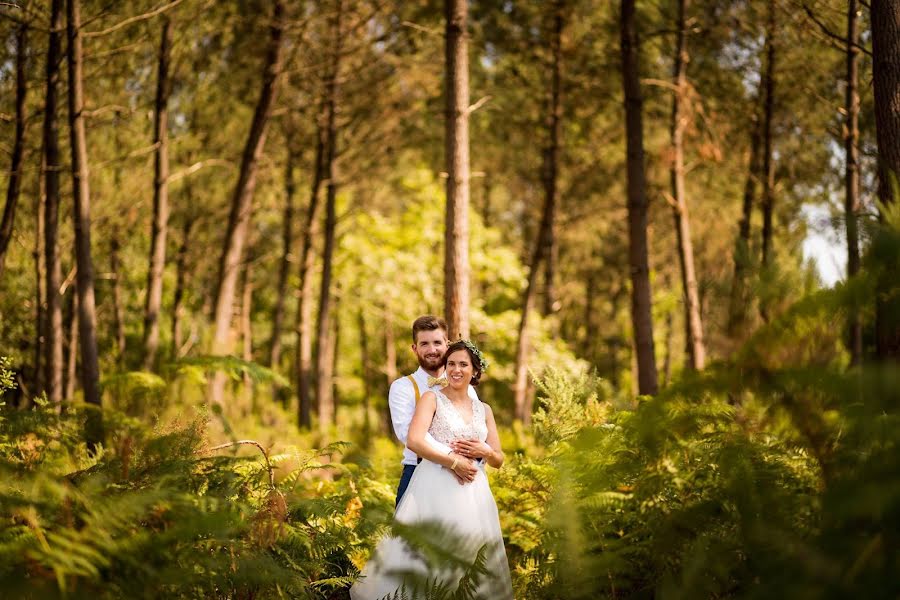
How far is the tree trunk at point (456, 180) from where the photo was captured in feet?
26.5

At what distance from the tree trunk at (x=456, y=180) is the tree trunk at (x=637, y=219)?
287 centimetres

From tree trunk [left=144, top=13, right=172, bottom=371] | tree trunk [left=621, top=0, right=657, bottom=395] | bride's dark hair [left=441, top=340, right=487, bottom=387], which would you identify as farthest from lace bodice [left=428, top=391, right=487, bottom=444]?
tree trunk [left=144, top=13, right=172, bottom=371]

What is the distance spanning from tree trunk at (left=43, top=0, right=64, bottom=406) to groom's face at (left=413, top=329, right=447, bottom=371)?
5.77 m

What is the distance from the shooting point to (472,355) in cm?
498

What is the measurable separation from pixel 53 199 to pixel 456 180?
553 centimetres

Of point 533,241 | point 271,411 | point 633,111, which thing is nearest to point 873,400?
point 633,111

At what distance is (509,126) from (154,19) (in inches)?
397

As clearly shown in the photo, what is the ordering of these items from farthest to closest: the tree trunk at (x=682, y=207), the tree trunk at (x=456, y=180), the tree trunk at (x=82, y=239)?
the tree trunk at (x=682, y=207) < the tree trunk at (x=82, y=239) < the tree trunk at (x=456, y=180)

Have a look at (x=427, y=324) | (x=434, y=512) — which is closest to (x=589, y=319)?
(x=427, y=324)

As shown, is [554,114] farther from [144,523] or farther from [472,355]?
[144,523]

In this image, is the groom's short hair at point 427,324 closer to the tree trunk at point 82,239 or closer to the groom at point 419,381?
the groom at point 419,381

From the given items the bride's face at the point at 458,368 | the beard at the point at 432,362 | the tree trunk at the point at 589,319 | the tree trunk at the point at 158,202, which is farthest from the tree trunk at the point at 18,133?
the tree trunk at the point at 589,319

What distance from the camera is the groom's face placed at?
205 inches

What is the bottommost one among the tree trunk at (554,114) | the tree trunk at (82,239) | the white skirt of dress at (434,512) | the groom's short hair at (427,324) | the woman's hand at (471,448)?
the white skirt of dress at (434,512)
